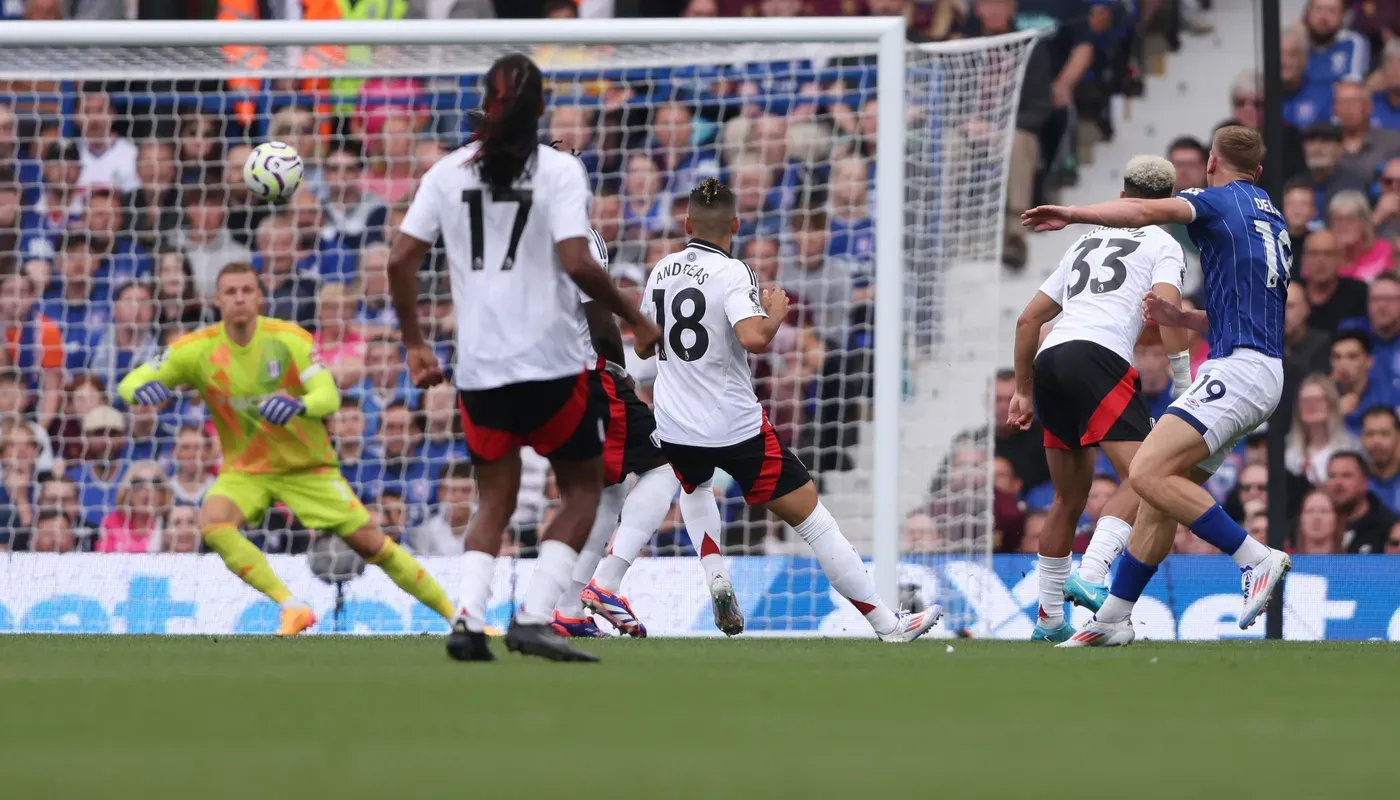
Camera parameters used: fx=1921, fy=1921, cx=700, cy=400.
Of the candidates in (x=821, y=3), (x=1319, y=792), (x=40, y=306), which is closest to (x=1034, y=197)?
(x=821, y=3)

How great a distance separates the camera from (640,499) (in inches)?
364

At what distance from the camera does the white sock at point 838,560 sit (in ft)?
28.1

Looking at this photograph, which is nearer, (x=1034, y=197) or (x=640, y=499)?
(x=640, y=499)

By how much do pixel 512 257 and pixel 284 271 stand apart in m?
6.45

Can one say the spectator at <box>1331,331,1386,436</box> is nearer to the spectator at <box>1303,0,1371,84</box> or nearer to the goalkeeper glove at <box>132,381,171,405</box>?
the spectator at <box>1303,0,1371,84</box>

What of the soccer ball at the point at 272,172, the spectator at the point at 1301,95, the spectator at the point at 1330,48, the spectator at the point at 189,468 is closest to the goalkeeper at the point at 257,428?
the soccer ball at the point at 272,172

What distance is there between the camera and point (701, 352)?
343 inches

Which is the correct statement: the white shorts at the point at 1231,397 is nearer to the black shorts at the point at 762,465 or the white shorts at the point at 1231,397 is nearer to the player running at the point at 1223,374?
the player running at the point at 1223,374

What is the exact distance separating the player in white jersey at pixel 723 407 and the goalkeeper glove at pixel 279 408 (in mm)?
1819

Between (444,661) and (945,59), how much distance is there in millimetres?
5731

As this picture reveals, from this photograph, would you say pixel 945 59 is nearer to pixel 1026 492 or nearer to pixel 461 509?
pixel 1026 492

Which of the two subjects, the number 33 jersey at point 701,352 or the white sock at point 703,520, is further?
the white sock at point 703,520

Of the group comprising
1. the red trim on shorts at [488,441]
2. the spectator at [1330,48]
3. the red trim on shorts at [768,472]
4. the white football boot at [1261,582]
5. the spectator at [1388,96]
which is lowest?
the white football boot at [1261,582]

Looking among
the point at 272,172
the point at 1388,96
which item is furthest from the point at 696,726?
the point at 1388,96
